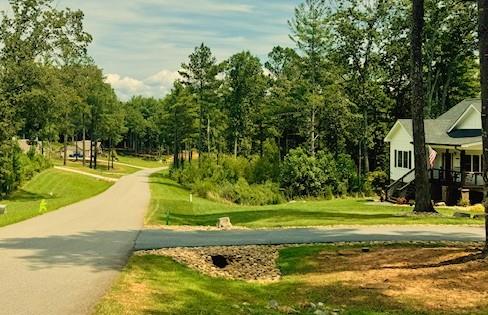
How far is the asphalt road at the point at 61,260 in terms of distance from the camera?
343 inches

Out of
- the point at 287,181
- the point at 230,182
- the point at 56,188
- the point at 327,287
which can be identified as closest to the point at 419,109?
the point at 327,287

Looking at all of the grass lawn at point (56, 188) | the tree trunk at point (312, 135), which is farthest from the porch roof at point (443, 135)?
the grass lawn at point (56, 188)

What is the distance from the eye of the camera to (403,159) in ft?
138

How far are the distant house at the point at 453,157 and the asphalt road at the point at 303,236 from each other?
14957mm

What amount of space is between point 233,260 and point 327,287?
168 inches

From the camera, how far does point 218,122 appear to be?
249 ft

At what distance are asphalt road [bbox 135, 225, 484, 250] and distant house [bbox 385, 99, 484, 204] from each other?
15.0m

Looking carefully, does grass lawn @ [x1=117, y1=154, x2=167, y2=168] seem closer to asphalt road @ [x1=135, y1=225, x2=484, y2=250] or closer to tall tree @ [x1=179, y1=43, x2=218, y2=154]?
tall tree @ [x1=179, y1=43, x2=218, y2=154]

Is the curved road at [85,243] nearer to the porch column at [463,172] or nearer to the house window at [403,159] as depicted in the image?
the porch column at [463,172]

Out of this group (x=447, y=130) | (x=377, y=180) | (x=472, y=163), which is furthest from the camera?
(x=377, y=180)

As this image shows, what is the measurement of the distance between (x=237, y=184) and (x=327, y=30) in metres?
15.6

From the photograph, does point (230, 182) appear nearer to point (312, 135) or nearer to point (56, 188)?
point (312, 135)

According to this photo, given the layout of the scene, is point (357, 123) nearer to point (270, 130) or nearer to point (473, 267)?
point (270, 130)

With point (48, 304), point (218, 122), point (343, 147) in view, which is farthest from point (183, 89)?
point (48, 304)
